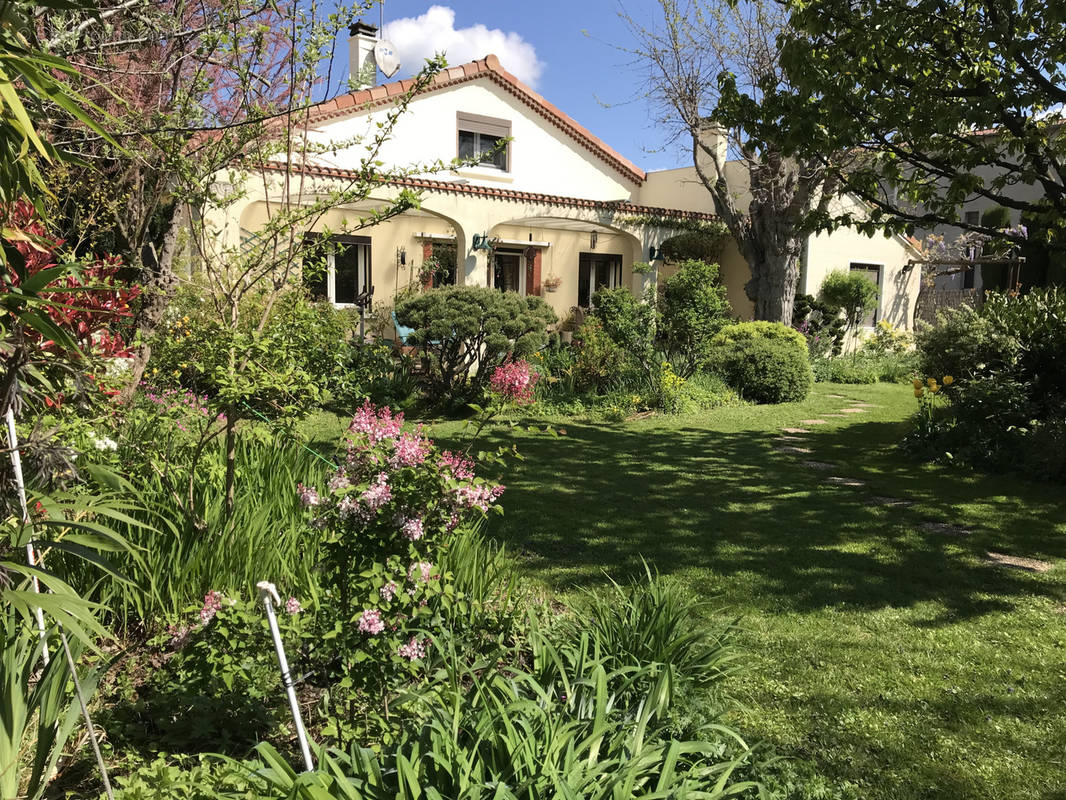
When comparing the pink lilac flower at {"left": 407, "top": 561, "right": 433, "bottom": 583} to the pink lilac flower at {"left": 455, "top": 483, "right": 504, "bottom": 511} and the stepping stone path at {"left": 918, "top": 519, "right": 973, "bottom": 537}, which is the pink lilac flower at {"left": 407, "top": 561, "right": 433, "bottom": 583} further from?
the stepping stone path at {"left": 918, "top": 519, "right": 973, "bottom": 537}

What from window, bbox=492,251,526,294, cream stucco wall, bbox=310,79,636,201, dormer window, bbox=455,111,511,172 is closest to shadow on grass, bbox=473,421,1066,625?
cream stucco wall, bbox=310,79,636,201

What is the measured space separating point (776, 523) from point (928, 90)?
3.60 m

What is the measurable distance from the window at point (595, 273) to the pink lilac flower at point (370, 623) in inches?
704

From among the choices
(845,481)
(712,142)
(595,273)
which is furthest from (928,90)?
(595,273)

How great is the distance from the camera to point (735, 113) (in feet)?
22.0

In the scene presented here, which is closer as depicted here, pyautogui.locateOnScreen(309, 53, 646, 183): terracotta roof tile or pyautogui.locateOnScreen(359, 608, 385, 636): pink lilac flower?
pyautogui.locateOnScreen(359, 608, 385, 636): pink lilac flower

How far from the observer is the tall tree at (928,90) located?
17.7ft

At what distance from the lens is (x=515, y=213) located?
15820 mm

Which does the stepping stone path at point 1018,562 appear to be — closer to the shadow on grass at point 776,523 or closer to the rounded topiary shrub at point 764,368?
the shadow on grass at point 776,523

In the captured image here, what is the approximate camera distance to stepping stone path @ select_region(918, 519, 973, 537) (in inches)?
227

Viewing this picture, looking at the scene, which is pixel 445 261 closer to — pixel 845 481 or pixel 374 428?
pixel 845 481

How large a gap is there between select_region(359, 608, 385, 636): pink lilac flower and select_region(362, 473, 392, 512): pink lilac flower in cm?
38

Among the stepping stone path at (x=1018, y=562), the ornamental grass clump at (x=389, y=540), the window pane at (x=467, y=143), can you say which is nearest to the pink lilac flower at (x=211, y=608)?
the ornamental grass clump at (x=389, y=540)

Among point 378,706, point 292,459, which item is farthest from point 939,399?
point 378,706
